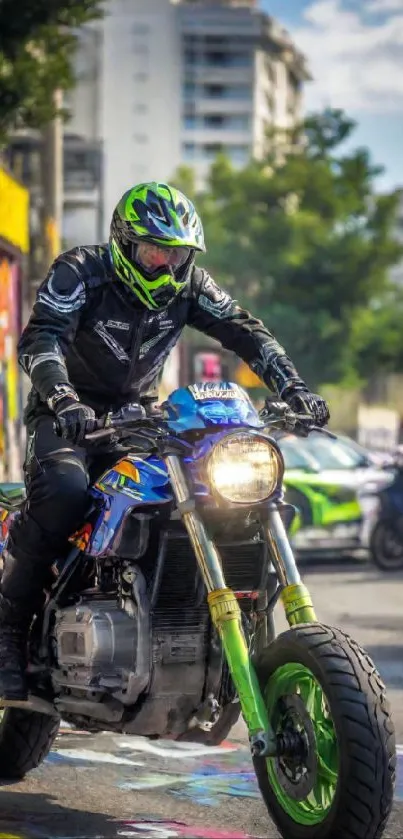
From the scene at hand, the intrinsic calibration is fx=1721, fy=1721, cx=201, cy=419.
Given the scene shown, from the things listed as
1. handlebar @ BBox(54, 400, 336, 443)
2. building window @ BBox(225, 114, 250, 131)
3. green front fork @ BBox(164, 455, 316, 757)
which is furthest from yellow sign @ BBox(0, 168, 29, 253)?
building window @ BBox(225, 114, 250, 131)

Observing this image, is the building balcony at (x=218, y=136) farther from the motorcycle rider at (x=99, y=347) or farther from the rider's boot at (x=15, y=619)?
the rider's boot at (x=15, y=619)

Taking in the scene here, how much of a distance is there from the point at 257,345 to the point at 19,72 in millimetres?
11997

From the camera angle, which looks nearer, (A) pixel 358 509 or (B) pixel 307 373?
(A) pixel 358 509

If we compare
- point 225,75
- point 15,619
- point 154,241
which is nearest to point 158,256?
point 154,241

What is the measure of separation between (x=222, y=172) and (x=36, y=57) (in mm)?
47911

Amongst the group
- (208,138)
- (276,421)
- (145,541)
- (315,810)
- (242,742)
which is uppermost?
(276,421)

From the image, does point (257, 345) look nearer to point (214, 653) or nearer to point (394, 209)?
point (214, 653)

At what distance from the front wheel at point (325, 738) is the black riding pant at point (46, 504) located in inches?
36.3

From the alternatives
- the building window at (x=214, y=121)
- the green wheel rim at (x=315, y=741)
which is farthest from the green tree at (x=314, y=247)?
the building window at (x=214, y=121)

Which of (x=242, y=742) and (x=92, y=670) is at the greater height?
(x=92, y=670)

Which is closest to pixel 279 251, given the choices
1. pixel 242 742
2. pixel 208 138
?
pixel 242 742

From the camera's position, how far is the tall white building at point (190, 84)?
137625 mm

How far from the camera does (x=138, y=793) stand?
6.21 meters

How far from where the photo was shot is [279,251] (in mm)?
62094
